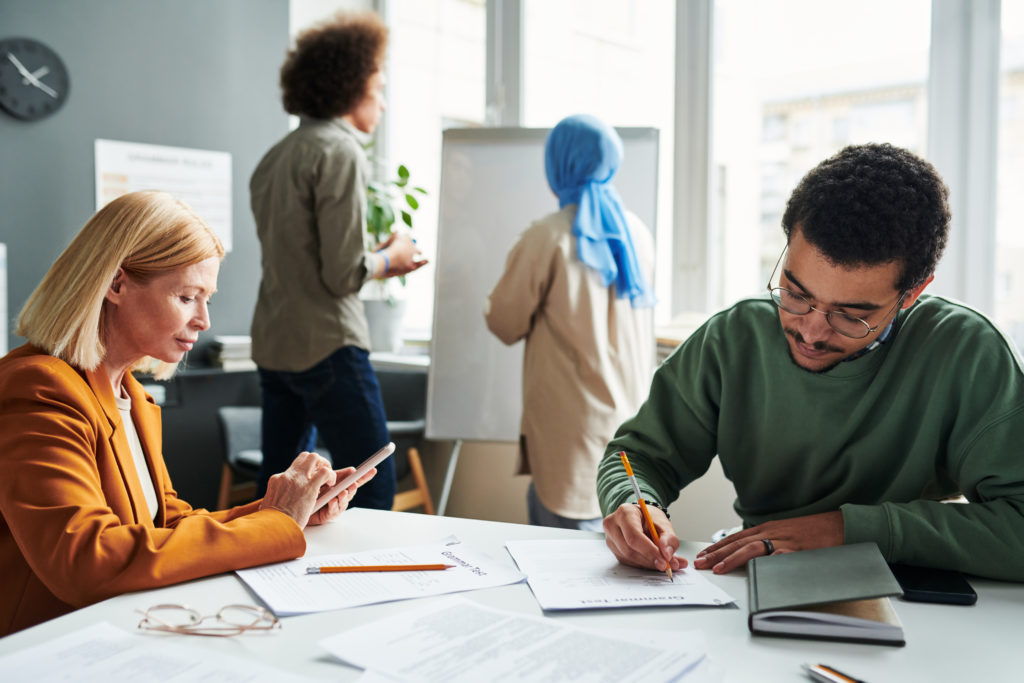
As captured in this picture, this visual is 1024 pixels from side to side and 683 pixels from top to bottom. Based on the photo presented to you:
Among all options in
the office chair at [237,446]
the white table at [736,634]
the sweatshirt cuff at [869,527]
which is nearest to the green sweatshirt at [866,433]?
the sweatshirt cuff at [869,527]

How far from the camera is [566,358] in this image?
87.6 inches

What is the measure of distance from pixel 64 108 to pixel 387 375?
1.58 meters

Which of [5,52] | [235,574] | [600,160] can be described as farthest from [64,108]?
[235,574]

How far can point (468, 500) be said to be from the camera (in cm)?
350

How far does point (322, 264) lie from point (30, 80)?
5.10 feet

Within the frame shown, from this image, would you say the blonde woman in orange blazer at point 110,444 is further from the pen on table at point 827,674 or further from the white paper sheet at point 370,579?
the pen on table at point 827,674

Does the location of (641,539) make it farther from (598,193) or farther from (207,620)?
(598,193)

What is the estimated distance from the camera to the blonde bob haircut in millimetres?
1170

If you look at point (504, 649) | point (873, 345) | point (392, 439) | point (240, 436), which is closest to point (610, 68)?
point (392, 439)

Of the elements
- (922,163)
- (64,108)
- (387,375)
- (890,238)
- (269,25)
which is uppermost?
(269,25)

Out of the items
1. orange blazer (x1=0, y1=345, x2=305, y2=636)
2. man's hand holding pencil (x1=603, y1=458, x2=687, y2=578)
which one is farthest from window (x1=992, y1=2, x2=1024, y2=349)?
orange blazer (x1=0, y1=345, x2=305, y2=636)

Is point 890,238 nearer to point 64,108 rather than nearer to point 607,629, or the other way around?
point 607,629

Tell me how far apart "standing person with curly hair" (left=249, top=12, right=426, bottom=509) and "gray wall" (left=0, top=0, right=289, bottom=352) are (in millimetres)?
1167

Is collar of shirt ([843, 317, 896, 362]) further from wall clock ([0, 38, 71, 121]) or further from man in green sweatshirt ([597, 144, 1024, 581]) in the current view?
wall clock ([0, 38, 71, 121])
